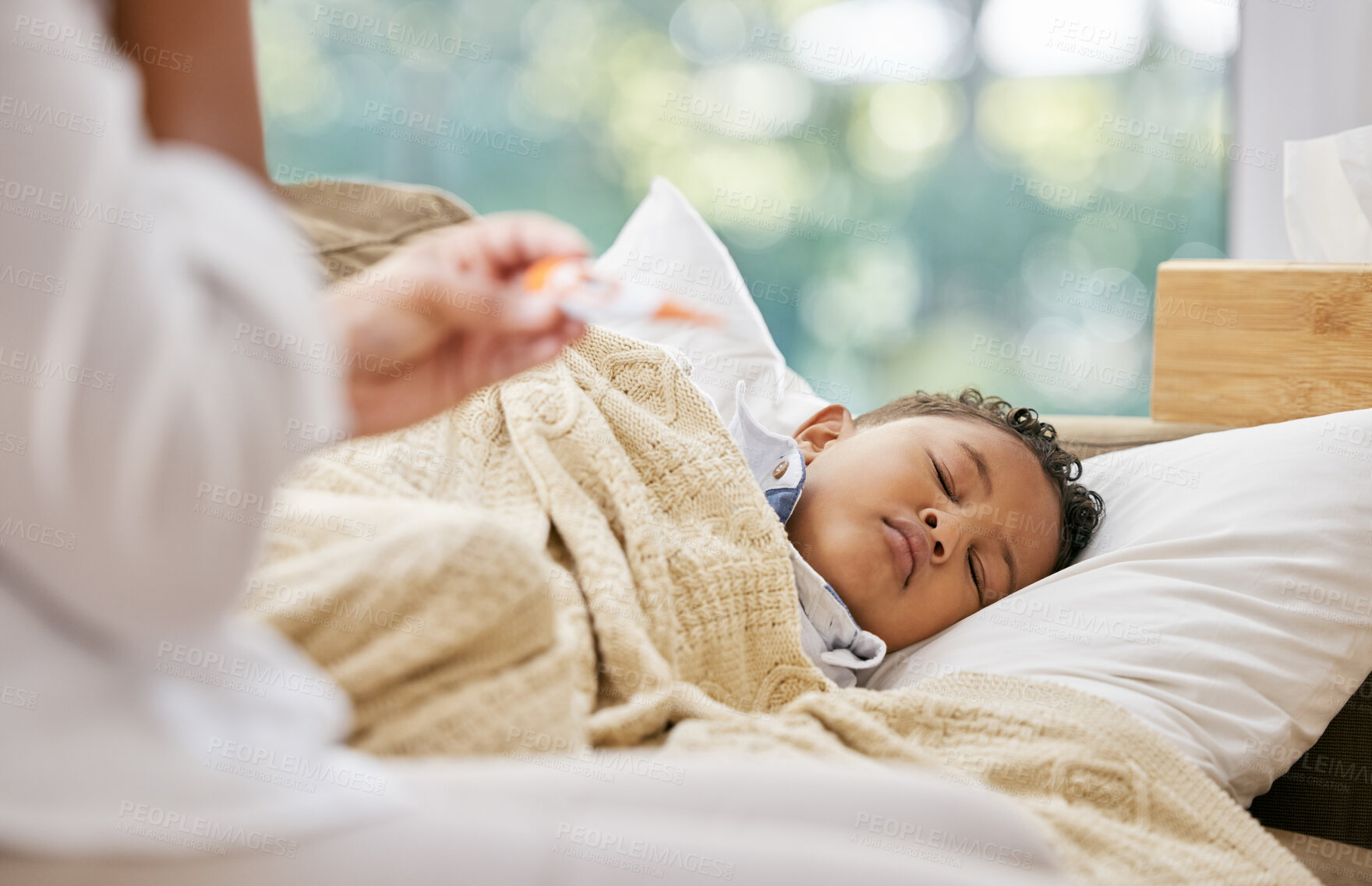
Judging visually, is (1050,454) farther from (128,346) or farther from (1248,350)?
(128,346)

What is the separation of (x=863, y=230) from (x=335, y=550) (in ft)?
8.63

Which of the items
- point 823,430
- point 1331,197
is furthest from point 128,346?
point 1331,197

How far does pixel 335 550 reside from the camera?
0.64 meters

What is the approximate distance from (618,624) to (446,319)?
0.46m

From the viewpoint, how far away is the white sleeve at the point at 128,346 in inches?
14.4

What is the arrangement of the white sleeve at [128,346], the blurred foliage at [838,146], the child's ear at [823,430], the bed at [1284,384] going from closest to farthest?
the white sleeve at [128,346]
the bed at [1284,384]
the child's ear at [823,430]
the blurred foliage at [838,146]

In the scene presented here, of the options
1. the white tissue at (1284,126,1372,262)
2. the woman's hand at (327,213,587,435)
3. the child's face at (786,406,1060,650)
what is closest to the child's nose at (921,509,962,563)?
the child's face at (786,406,1060,650)

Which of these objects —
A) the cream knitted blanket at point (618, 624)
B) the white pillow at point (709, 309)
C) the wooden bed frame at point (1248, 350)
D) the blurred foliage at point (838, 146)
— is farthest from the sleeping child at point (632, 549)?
the blurred foliage at point (838, 146)

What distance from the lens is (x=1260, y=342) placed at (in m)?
1.44

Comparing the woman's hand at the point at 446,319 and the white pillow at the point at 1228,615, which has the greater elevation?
the woman's hand at the point at 446,319

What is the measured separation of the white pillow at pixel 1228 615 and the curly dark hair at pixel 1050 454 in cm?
7

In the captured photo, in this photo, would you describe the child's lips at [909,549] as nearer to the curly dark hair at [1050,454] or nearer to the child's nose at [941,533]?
the child's nose at [941,533]

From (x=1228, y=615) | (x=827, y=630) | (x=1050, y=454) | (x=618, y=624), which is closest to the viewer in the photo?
(x=618, y=624)

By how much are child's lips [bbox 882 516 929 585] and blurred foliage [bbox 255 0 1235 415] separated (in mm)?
1985
